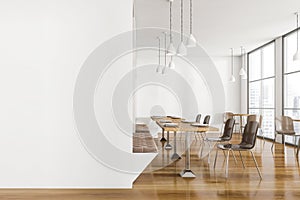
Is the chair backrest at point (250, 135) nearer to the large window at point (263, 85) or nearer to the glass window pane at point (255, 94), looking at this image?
the large window at point (263, 85)

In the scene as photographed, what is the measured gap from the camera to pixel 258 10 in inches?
220

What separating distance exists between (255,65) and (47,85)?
7.94 m

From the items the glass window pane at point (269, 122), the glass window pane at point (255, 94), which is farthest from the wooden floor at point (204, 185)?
the glass window pane at point (255, 94)

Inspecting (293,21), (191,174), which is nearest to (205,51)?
(293,21)

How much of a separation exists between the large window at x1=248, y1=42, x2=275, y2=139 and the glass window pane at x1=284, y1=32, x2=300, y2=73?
76 centimetres

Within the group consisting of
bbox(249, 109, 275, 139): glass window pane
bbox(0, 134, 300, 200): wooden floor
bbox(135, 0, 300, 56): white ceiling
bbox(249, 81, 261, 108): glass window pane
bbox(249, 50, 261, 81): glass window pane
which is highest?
bbox(135, 0, 300, 56): white ceiling

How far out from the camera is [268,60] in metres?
8.75

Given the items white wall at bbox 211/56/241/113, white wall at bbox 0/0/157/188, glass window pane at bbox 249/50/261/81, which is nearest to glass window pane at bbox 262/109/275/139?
glass window pane at bbox 249/50/261/81

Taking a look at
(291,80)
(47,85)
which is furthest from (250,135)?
(291,80)

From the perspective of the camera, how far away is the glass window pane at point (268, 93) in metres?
8.55

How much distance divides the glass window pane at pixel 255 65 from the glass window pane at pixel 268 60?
0.33 m

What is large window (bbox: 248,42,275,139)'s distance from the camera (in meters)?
8.56

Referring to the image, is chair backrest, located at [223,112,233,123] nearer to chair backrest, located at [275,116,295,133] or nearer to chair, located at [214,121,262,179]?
chair backrest, located at [275,116,295,133]

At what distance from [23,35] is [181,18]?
137 inches
